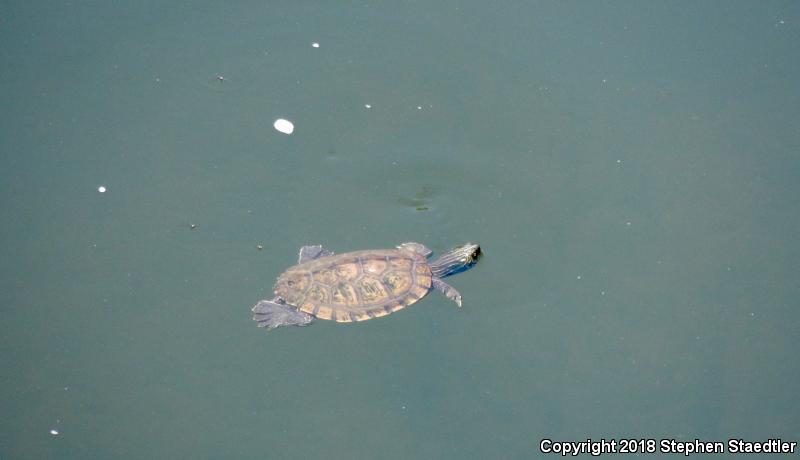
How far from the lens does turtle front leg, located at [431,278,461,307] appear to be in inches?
201

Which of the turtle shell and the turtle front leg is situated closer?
the turtle shell

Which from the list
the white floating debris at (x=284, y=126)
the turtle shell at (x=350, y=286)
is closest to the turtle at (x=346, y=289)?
the turtle shell at (x=350, y=286)

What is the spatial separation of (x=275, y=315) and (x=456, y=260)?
1.49m

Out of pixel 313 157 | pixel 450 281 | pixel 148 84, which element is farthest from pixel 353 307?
pixel 148 84

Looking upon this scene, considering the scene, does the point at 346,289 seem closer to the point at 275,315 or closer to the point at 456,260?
the point at 275,315

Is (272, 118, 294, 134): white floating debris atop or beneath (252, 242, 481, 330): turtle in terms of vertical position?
atop

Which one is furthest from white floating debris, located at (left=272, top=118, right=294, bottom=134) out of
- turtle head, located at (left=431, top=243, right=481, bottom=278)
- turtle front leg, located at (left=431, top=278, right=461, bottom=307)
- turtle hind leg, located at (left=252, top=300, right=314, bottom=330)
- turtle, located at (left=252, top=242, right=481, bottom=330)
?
turtle front leg, located at (left=431, top=278, right=461, bottom=307)

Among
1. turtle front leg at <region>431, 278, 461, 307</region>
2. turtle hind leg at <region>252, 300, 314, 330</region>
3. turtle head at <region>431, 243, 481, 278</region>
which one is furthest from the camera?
turtle head at <region>431, 243, 481, 278</region>

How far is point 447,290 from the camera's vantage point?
5.18 meters

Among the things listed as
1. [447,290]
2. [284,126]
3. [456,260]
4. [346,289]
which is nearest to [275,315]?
[346,289]

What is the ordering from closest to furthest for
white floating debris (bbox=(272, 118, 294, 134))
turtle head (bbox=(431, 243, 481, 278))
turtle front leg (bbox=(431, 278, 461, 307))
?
turtle front leg (bbox=(431, 278, 461, 307)) → turtle head (bbox=(431, 243, 481, 278)) → white floating debris (bbox=(272, 118, 294, 134))

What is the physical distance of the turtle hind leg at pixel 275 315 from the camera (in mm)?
4900

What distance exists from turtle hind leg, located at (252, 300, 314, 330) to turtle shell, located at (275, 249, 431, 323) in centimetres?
7

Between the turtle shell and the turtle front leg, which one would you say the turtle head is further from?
the turtle shell
